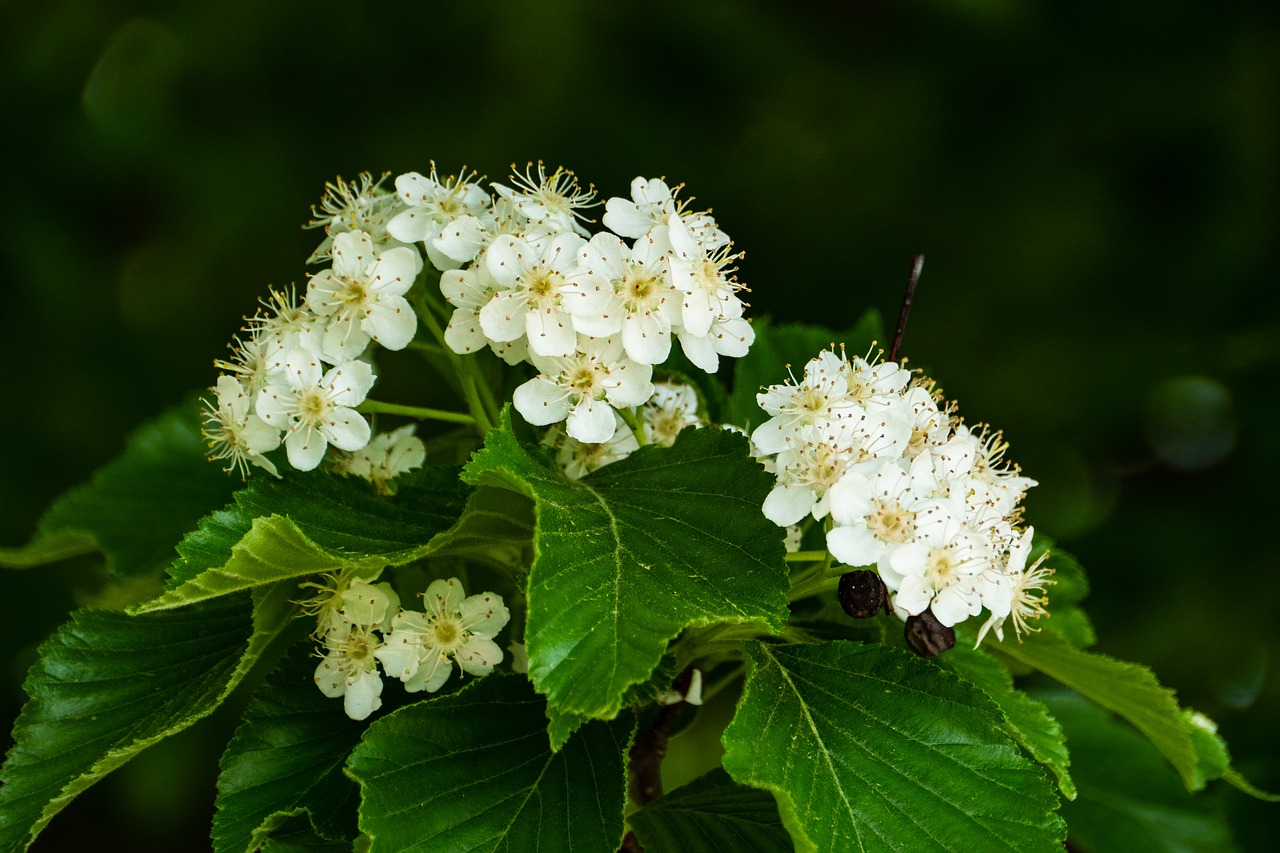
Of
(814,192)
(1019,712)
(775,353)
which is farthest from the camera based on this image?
(814,192)

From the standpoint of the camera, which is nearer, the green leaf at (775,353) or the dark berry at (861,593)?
the dark berry at (861,593)

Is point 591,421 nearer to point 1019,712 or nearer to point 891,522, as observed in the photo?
point 891,522

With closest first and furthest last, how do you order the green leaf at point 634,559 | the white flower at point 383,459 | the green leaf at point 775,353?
the green leaf at point 634,559 → the white flower at point 383,459 → the green leaf at point 775,353

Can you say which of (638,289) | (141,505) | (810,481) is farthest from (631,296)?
(141,505)

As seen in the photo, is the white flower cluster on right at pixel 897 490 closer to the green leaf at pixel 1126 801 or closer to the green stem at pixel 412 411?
the green stem at pixel 412 411

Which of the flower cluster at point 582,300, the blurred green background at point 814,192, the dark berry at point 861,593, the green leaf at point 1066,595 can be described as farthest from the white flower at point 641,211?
the blurred green background at point 814,192

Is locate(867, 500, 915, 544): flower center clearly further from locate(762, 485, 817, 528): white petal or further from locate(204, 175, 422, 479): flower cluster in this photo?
locate(204, 175, 422, 479): flower cluster
